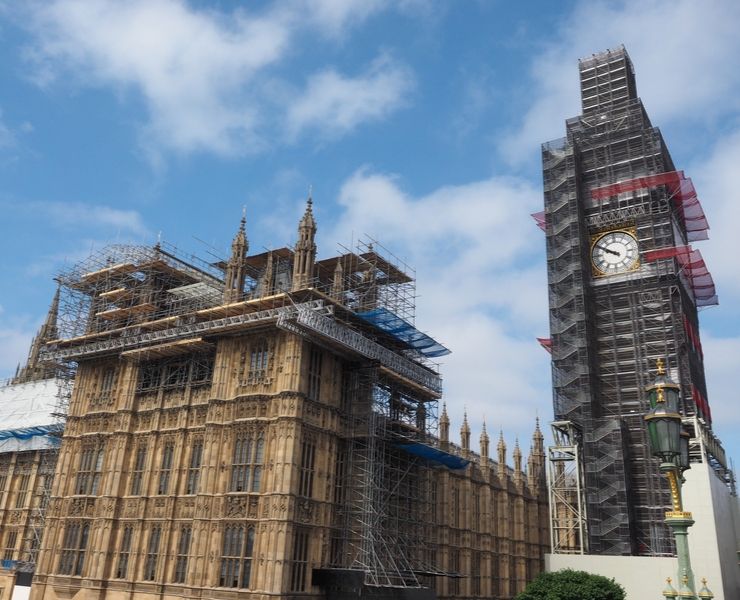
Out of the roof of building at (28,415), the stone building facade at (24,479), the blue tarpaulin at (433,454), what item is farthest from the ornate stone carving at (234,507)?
the roof of building at (28,415)

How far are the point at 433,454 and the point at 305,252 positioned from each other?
17.5m

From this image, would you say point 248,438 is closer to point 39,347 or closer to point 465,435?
point 465,435

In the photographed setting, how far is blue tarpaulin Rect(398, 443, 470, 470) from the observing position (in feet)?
169

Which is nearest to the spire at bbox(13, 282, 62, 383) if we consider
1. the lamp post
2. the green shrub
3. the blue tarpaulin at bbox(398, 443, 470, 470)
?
the blue tarpaulin at bbox(398, 443, 470, 470)

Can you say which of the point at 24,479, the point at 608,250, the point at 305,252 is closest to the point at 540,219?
the point at 608,250

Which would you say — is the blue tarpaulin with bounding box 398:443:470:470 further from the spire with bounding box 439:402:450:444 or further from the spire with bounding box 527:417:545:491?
the spire with bounding box 527:417:545:491

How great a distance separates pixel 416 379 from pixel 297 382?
1178cm

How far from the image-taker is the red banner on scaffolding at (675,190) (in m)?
68.1

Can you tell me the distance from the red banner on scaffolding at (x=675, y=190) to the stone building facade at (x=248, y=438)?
27.1 metres

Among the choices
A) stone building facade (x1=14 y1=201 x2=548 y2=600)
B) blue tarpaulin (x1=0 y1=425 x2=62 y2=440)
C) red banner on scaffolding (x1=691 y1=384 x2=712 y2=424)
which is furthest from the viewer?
blue tarpaulin (x1=0 y1=425 x2=62 y2=440)

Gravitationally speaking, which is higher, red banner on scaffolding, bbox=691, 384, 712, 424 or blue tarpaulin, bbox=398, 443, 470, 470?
red banner on scaffolding, bbox=691, 384, 712, 424

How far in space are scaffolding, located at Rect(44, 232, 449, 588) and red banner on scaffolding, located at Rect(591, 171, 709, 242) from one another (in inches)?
1027

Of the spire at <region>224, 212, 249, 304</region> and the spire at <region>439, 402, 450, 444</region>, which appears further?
the spire at <region>439, 402, 450, 444</region>

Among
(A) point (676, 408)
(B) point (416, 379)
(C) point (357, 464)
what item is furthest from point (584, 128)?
(A) point (676, 408)
